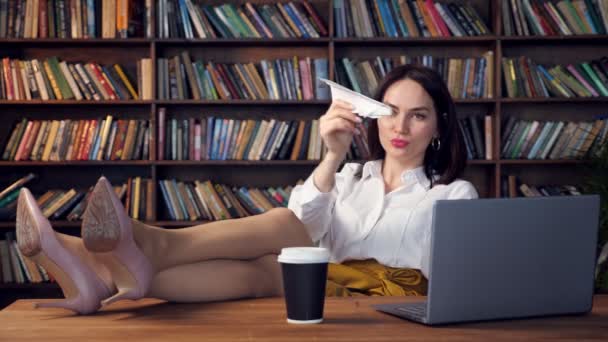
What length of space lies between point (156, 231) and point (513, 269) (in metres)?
0.71

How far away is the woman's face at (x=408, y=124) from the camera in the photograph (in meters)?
2.33

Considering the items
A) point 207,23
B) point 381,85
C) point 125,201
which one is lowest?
point 125,201

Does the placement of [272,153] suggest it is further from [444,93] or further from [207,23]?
[444,93]

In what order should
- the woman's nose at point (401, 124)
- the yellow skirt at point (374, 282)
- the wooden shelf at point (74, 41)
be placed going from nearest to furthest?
the yellow skirt at point (374, 282)
the woman's nose at point (401, 124)
the wooden shelf at point (74, 41)

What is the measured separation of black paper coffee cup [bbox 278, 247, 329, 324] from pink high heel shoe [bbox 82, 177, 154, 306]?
12.7 inches

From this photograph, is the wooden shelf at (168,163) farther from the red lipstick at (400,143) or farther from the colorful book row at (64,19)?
the red lipstick at (400,143)

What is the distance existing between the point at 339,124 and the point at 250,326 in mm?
704

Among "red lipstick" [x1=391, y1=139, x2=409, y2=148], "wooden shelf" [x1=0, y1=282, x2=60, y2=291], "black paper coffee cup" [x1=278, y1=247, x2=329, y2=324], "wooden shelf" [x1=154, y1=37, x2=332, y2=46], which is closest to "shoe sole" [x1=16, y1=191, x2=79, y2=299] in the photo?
"black paper coffee cup" [x1=278, y1=247, x2=329, y2=324]

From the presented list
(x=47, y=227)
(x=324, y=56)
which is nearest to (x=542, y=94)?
(x=324, y=56)

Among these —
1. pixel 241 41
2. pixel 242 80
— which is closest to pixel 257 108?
pixel 242 80

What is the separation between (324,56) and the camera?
4.14 m

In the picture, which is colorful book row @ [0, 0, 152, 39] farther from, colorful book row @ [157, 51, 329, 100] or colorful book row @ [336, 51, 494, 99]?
colorful book row @ [336, 51, 494, 99]

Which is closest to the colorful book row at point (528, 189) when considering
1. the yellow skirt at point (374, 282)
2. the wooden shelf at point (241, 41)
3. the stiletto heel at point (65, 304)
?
the wooden shelf at point (241, 41)

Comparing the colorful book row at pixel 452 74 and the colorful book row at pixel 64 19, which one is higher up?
the colorful book row at pixel 64 19
